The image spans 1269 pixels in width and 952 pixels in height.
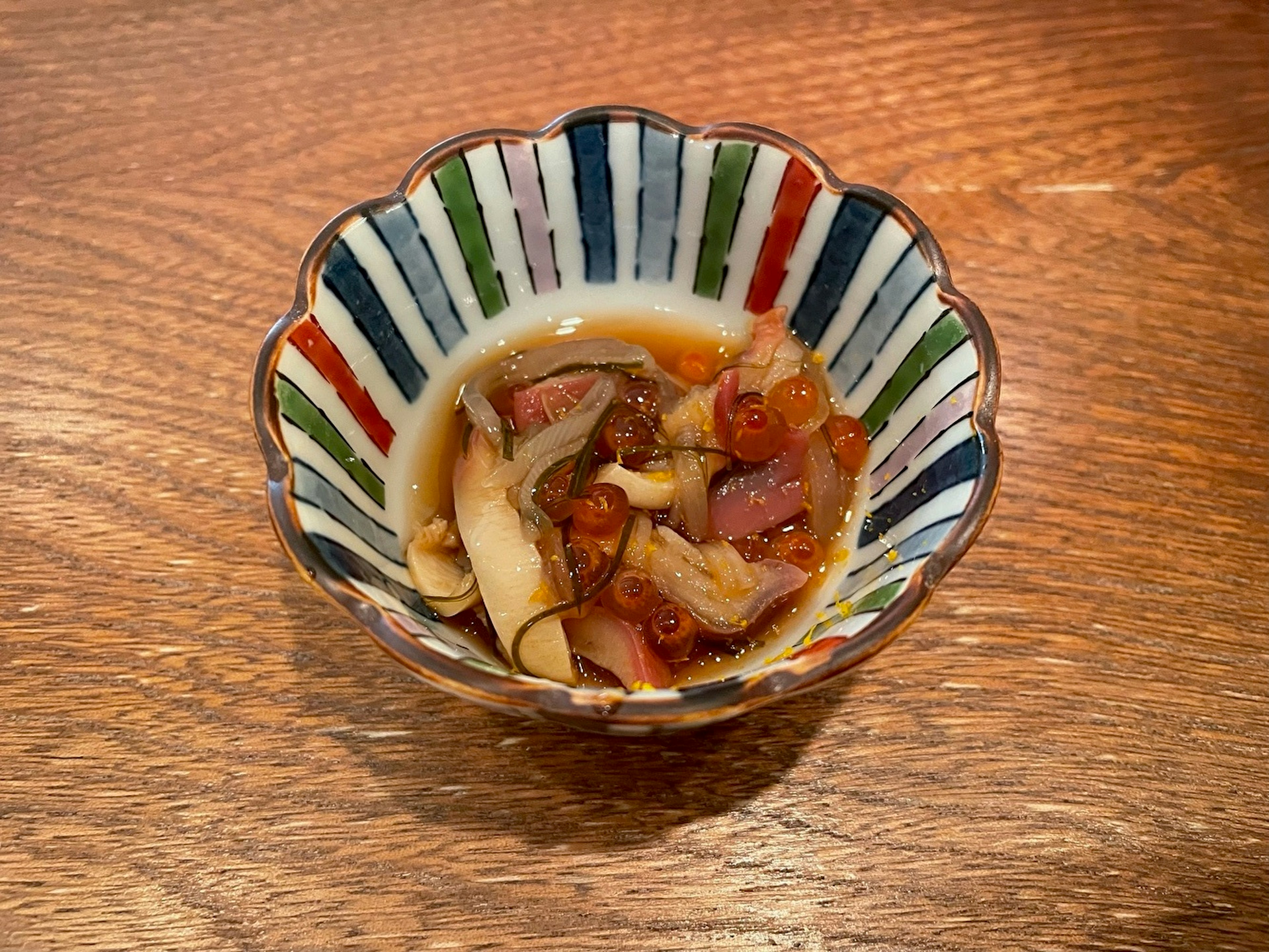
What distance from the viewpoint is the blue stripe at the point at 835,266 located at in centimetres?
158

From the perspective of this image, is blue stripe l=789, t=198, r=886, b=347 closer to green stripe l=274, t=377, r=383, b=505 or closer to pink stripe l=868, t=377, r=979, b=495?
pink stripe l=868, t=377, r=979, b=495

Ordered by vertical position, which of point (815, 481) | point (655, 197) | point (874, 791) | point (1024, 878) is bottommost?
point (1024, 878)

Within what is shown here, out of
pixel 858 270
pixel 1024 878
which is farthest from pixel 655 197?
pixel 1024 878

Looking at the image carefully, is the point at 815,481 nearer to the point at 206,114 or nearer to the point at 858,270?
the point at 858,270

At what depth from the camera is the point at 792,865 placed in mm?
1406

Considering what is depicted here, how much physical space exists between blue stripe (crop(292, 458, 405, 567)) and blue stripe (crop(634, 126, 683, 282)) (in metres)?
0.81

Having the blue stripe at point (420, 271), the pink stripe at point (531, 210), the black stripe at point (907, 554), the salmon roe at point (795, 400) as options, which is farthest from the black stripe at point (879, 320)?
the blue stripe at point (420, 271)

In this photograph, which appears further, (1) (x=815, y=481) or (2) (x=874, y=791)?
(1) (x=815, y=481)

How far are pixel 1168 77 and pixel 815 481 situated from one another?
5.79 feet

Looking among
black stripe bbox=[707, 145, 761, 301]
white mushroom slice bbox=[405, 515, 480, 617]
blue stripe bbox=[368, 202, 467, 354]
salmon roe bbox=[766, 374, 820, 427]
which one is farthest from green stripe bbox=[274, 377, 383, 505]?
black stripe bbox=[707, 145, 761, 301]

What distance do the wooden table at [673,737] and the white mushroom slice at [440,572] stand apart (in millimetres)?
196

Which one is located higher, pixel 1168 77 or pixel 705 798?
pixel 1168 77

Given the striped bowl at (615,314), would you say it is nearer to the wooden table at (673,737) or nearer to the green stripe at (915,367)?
the green stripe at (915,367)

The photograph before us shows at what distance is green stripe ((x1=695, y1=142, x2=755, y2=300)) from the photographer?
5.54ft
